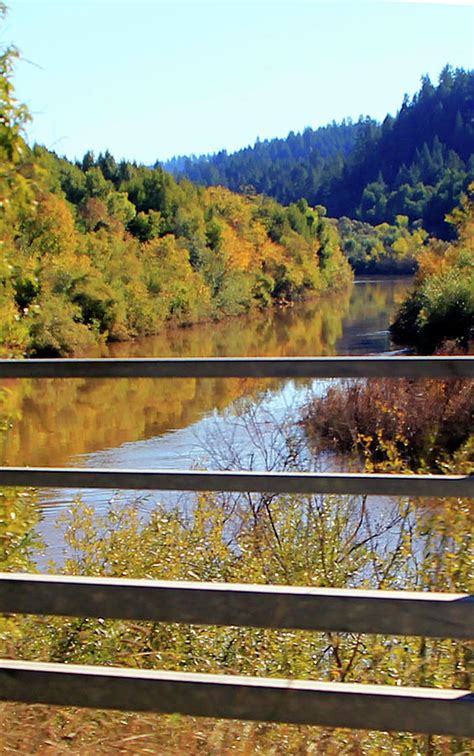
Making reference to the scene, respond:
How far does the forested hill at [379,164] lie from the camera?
6794cm

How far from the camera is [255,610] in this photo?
170cm

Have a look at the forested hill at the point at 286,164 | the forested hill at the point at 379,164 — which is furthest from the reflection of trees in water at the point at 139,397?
the forested hill at the point at 286,164

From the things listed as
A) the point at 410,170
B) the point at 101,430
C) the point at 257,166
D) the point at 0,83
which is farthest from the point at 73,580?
the point at 257,166

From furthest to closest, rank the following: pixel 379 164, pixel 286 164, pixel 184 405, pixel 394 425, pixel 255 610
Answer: pixel 286 164
pixel 379 164
pixel 184 405
pixel 394 425
pixel 255 610

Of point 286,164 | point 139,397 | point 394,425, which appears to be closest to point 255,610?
point 394,425

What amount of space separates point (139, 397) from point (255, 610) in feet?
73.8

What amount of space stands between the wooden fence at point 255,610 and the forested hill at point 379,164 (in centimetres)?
6011

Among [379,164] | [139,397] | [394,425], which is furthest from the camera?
[379,164]

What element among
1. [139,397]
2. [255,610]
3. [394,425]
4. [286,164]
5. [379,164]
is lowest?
[139,397]

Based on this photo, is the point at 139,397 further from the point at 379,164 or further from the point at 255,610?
the point at 379,164

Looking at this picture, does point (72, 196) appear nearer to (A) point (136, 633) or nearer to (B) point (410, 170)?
(B) point (410, 170)

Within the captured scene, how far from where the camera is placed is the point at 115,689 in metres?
1.76

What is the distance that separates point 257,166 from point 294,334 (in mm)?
49357

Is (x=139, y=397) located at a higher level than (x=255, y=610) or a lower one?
lower
